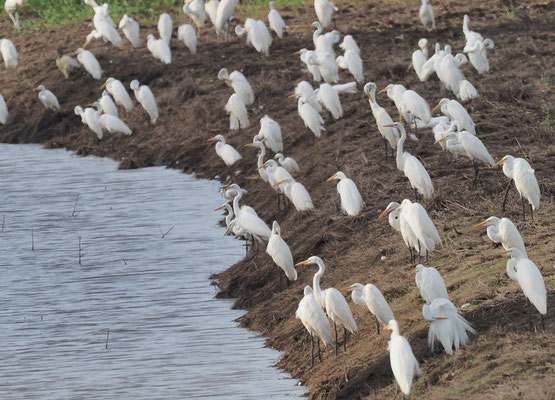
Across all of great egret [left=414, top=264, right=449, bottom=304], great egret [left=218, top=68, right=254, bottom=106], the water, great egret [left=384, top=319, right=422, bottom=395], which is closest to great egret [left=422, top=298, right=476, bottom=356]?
great egret [left=384, top=319, right=422, bottom=395]

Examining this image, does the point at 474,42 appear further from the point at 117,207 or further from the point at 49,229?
the point at 49,229

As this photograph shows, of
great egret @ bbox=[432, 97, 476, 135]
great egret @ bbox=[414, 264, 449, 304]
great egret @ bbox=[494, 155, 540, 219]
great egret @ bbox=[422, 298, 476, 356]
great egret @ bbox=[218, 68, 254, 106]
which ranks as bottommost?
great egret @ bbox=[218, 68, 254, 106]

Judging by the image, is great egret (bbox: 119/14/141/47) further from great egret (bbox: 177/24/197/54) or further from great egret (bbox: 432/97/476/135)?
great egret (bbox: 432/97/476/135)

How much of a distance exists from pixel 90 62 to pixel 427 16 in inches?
292

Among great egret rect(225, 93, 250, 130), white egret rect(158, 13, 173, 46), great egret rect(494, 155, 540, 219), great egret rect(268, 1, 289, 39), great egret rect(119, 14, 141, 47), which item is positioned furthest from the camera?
great egret rect(119, 14, 141, 47)

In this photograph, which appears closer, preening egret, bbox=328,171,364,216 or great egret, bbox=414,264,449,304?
great egret, bbox=414,264,449,304

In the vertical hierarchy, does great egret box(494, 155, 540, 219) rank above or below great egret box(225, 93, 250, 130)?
above

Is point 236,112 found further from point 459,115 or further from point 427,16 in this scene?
point 427,16

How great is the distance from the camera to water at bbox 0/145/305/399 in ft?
30.5

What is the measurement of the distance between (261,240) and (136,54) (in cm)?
1491

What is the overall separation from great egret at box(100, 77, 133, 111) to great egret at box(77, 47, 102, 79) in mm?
1804

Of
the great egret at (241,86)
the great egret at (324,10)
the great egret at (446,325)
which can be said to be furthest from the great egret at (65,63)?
the great egret at (446,325)

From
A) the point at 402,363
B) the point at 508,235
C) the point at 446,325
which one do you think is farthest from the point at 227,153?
the point at 402,363

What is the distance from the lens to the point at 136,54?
26.4 meters
